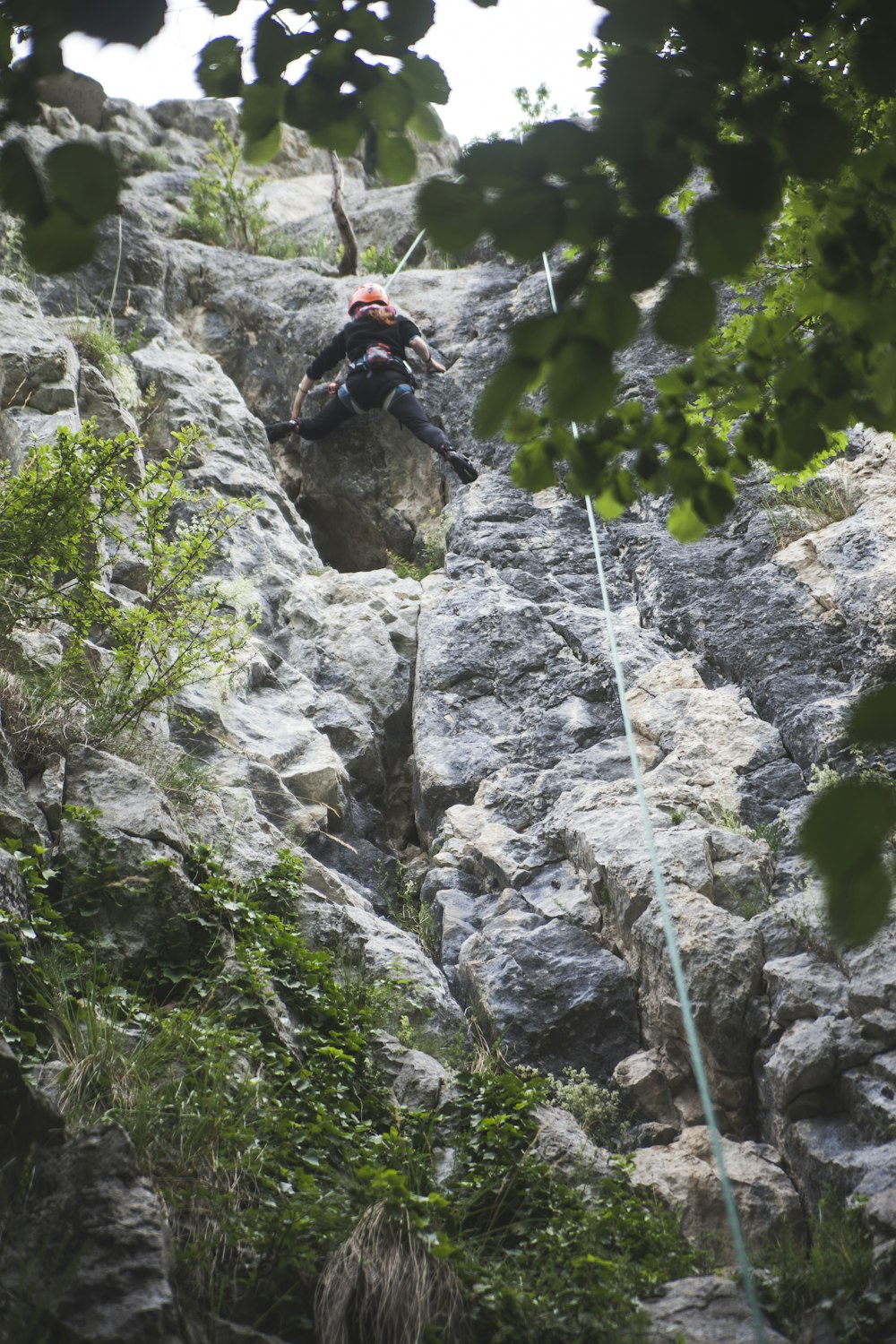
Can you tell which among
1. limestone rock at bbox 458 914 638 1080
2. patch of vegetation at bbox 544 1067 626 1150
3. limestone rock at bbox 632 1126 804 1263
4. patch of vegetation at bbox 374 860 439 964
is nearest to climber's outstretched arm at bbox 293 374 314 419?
patch of vegetation at bbox 374 860 439 964

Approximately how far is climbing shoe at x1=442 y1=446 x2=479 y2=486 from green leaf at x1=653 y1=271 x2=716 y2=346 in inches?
266

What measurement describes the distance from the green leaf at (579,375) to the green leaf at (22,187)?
66 cm

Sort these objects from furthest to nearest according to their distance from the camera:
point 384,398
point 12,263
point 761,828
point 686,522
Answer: point 384,398 < point 12,263 < point 761,828 < point 686,522

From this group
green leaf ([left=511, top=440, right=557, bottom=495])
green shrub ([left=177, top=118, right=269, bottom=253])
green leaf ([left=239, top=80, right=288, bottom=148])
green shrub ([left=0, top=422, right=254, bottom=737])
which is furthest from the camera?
green shrub ([left=177, top=118, right=269, bottom=253])

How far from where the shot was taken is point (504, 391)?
4.15ft

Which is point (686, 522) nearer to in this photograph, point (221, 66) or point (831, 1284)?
point (221, 66)

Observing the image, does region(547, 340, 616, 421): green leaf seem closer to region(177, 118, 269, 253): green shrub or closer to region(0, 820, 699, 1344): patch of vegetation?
region(0, 820, 699, 1344): patch of vegetation

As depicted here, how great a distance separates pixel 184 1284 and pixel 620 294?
2.51 metres

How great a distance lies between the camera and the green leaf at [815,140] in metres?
1.26

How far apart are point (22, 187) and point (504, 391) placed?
63 cm

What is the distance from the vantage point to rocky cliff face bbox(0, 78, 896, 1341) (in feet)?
12.4

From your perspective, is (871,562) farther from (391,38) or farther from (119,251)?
(119,251)

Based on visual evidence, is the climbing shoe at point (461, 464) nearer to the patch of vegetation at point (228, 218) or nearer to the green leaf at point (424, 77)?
the patch of vegetation at point (228, 218)

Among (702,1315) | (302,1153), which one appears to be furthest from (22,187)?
(702,1315)
